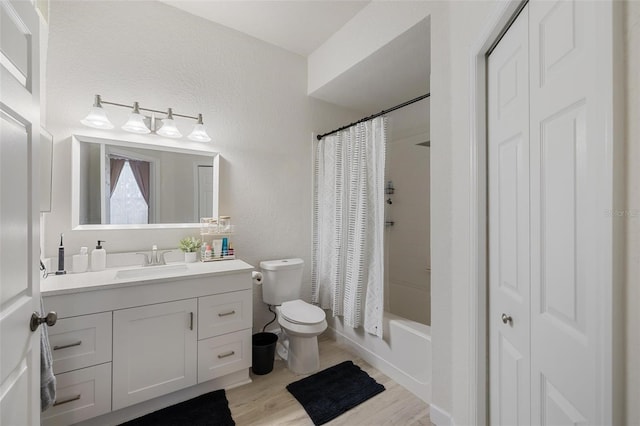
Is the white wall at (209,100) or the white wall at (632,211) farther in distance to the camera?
the white wall at (209,100)

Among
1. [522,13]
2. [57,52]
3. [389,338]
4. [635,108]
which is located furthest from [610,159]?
[57,52]

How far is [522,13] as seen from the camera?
98cm

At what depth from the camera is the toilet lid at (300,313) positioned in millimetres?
2012

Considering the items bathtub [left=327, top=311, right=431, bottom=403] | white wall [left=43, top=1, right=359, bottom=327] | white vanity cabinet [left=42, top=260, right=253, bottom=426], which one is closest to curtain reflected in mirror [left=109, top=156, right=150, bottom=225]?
white wall [left=43, top=1, right=359, bottom=327]

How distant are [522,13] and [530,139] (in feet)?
1.57

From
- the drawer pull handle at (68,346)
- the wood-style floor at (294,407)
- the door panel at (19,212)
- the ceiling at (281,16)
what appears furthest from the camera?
the ceiling at (281,16)

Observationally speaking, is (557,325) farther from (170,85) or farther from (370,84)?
(170,85)

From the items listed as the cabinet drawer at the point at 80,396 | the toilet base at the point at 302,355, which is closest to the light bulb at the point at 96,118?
the cabinet drawer at the point at 80,396

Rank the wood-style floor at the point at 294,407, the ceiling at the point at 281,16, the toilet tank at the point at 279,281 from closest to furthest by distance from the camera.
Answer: the wood-style floor at the point at 294,407 < the ceiling at the point at 281,16 < the toilet tank at the point at 279,281

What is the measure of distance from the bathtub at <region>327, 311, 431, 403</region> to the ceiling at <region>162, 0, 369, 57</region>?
245cm

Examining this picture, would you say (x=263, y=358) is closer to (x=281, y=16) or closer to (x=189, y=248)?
(x=189, y=248)

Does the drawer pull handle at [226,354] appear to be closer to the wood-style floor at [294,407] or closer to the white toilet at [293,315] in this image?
the wood-style floor at [294,407]

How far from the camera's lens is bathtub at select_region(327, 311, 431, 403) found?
5.86ft

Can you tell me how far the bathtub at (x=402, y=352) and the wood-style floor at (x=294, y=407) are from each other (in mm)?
69
